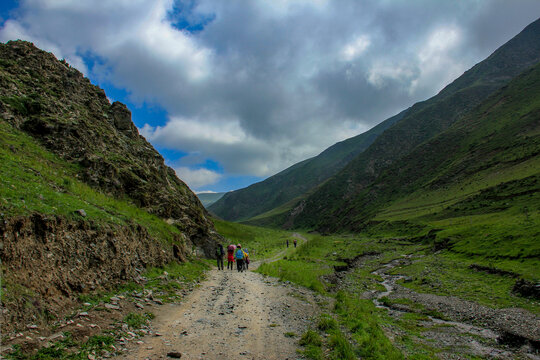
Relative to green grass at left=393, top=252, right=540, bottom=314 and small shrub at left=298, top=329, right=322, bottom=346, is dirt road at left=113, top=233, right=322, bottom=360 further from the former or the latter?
green grass at left=393, top=252, right=540, bottom=314

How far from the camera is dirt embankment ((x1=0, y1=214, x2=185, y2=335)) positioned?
8.89 m

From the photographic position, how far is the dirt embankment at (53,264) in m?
8.89

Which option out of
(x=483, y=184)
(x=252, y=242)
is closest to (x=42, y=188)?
(x=252, y=242)

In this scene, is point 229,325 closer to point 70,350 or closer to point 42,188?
point 70,350

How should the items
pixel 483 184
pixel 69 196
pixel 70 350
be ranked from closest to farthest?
pixel 70 350 → pixel 69 196 → pixel 483 184

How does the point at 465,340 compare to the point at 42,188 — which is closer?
the point at 42,188

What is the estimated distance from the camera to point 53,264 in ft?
36.9

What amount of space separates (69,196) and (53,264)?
27.6 feet

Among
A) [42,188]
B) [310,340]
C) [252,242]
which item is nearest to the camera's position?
[310,340]

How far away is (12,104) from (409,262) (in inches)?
2424

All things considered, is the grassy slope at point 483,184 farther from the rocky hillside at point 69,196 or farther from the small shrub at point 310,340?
the rocky hillside at point 69,196

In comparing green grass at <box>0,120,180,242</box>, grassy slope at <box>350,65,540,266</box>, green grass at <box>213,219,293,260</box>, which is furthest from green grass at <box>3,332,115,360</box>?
grassy slope at <box>350,65,540,266</box>

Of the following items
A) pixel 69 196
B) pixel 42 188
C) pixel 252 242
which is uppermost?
pixel 42 188

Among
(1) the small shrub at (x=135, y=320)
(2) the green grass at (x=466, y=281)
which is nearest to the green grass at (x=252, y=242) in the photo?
(2) the green grass at (x=466, y=281)
